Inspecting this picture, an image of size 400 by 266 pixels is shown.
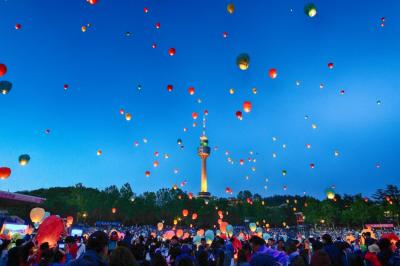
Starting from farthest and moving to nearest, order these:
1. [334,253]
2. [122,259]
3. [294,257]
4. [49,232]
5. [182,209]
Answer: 1. [182,209]
2. [49,232]
3. [334,253]
4. [294,257]
5. [122,259]

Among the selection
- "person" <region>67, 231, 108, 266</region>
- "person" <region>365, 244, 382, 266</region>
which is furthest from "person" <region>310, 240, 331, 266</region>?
"person" <region>67, 231, 108, 266</region>

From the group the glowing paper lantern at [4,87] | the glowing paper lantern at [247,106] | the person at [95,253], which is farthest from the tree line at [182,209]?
the person at [95,253]

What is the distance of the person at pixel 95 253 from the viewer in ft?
11.9

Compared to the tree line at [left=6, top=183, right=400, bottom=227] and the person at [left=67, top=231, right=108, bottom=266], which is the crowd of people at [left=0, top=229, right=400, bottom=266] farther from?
the tree line at [left=6, top=183, right=400, bottom=227]

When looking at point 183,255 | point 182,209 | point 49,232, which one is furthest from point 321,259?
point 182,209

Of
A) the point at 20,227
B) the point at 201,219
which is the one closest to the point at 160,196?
the point at 201,219

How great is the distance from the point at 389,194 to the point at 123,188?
236ft

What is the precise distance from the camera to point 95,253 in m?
3.78

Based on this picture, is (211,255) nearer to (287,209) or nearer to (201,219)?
(201,219)

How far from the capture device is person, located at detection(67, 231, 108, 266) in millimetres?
3623

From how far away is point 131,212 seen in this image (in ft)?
253

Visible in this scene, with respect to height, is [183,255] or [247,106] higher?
[247,106]

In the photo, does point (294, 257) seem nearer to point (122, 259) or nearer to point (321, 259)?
point (321, 259)

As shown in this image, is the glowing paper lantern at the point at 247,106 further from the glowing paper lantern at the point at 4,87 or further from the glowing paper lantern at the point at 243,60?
the glowing paper lantern at the point at 4,87
